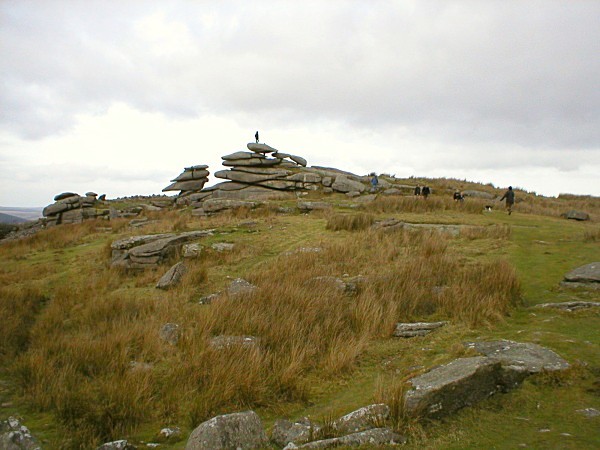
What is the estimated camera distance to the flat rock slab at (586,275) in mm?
7607

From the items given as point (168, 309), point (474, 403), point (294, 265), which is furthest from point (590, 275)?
point (168, 309)

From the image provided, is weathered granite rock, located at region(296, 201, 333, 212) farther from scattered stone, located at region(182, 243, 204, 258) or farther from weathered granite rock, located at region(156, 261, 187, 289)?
weathered granite rock, located at region(156, 261, 187, 289)

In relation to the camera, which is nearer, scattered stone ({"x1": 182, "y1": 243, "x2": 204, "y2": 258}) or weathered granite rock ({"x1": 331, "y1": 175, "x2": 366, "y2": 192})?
scattered stone ({"x1": 182, "y1": 243, "x2": 204, "y2": 258})

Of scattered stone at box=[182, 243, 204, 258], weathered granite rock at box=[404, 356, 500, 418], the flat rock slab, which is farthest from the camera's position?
scattered stone at box=[182, 243, 204, 258]

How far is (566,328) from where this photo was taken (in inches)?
225

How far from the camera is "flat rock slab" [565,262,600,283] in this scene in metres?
7.61

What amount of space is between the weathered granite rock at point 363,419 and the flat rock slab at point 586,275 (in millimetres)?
5959

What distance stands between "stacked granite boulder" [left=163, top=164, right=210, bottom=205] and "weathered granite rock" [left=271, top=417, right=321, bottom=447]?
27.9m

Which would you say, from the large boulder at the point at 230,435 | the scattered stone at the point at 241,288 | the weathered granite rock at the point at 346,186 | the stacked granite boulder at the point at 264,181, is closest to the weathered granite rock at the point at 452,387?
the large boulder at the point at 230,435

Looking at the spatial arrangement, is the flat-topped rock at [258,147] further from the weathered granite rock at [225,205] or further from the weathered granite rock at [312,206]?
the weathered granite rock at [312,206]

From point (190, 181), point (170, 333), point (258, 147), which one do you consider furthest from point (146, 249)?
point (190, 181)

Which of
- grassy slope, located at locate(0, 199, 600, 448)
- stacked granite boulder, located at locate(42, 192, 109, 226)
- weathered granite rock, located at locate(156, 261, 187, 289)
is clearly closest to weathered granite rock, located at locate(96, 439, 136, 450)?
grassy slope, located at locate(0, 199, 600, 448)

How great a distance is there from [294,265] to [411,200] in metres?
12.4

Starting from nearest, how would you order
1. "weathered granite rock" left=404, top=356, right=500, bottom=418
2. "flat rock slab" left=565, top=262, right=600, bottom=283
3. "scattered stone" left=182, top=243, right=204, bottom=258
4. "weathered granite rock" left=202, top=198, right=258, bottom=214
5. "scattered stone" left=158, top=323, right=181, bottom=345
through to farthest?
"weathered granite rock" left=404, top=356, right=500, bottom=418 → "scattered stone" left=158, top=323, right=181, bottom=345 → "flat rock slab" left=565, top=262, right=600, bottom=283 → "scattered stone" left=182, top=243, right=204, bottom=258 → "weathered granite rock" left=202, top=198, right=258, bottom=214
